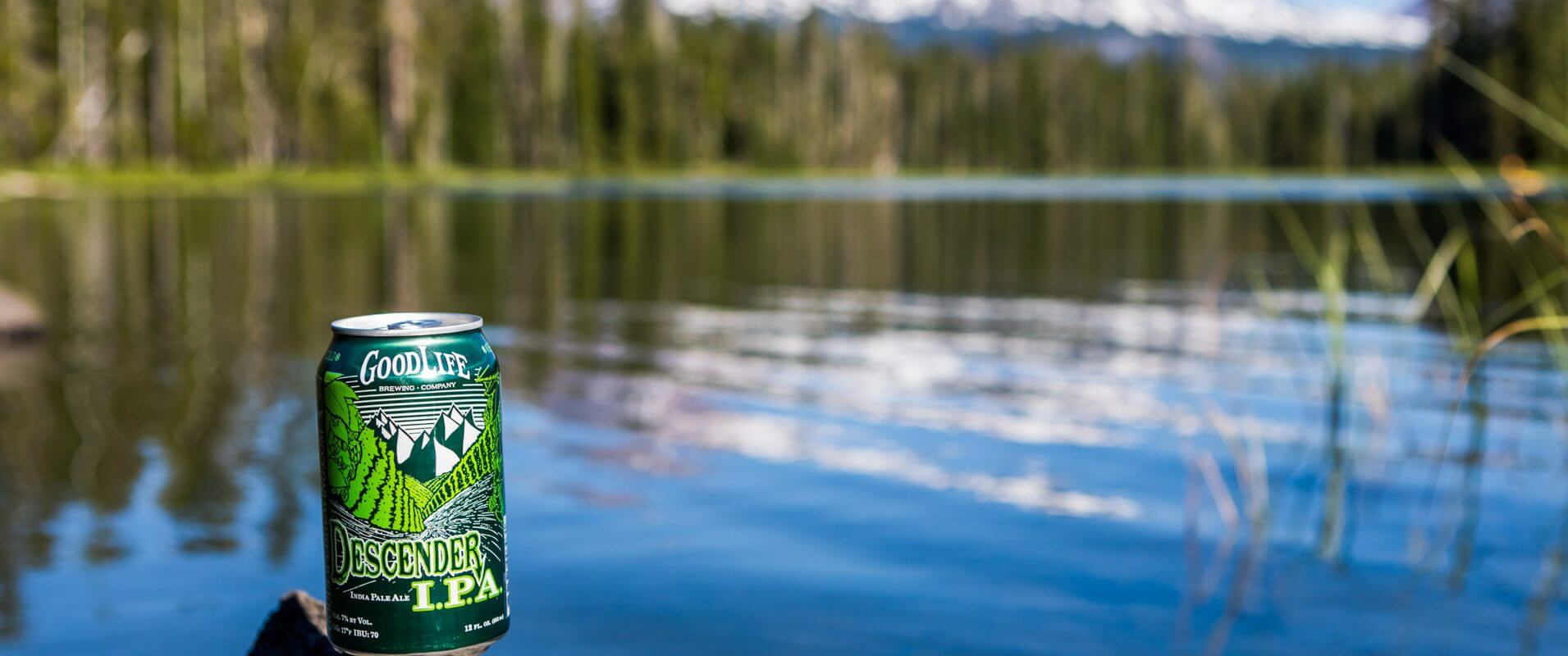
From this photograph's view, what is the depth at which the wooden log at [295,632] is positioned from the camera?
413cm

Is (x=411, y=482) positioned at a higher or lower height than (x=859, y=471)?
higher

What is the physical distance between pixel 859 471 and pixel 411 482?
5.11m

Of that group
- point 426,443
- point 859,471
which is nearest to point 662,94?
point 859,471

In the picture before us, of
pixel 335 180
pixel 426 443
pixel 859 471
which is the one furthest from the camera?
pixel 335 180

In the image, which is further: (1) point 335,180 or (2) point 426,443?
(1) point 335,180

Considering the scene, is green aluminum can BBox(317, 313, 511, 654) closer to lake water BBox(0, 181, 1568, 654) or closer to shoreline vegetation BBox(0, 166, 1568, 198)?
lake water BBox(0, 181, 1568, 654)

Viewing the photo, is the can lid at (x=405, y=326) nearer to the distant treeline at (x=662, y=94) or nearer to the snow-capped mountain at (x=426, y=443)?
the snow-capped mountain at (x=426, y=443)

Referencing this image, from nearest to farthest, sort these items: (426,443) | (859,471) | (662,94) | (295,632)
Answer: (426,443) → (295,632) → (859,471) → (662,94)

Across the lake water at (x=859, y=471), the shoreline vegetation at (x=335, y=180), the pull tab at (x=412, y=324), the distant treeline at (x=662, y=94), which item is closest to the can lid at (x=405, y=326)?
the pull tab at (x=412, y=324)

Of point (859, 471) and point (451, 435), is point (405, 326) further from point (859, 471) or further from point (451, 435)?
point (859, 471)

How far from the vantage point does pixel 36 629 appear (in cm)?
541

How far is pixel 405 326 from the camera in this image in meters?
3.41

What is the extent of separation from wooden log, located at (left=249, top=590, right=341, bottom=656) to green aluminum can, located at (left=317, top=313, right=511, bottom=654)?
65cm

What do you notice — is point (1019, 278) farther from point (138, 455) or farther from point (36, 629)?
point (36, 629)
